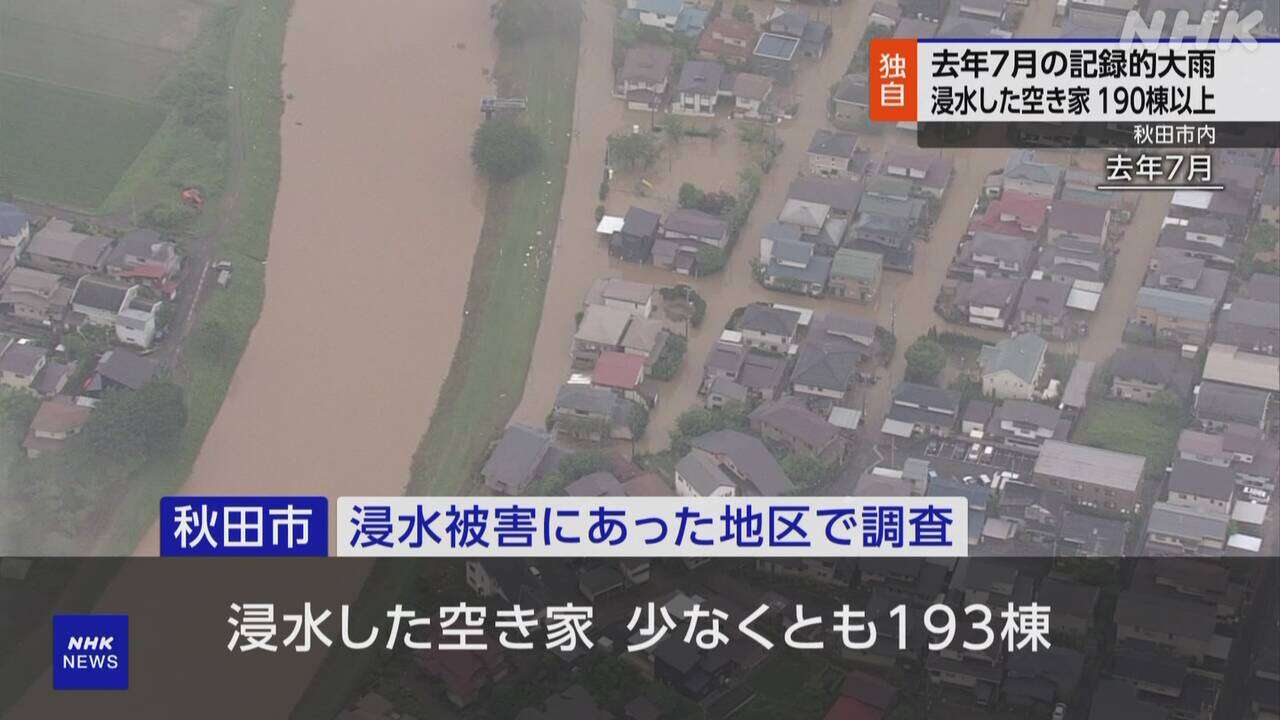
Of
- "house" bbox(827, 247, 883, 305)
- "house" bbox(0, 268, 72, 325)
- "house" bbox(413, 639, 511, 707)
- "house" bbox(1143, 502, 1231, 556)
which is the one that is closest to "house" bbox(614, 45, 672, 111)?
"house" bbox(827, 247, 883, 305)

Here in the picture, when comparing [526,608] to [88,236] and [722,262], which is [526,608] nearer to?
[722,262]

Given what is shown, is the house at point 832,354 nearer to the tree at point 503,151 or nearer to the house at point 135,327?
the tree at point 503,151

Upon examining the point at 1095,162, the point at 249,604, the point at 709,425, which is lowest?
the point at 249,604

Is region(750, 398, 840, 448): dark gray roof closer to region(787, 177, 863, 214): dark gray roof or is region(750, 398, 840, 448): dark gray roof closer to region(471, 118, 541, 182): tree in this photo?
region(787, 177, 863, 214): dark gray roof

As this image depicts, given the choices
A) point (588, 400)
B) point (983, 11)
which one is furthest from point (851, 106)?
point (588, 400)

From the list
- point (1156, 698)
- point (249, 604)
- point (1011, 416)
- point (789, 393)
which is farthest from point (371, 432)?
point (1156, 698)

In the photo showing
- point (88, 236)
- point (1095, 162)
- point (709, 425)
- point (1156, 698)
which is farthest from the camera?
point (1095, 162)
